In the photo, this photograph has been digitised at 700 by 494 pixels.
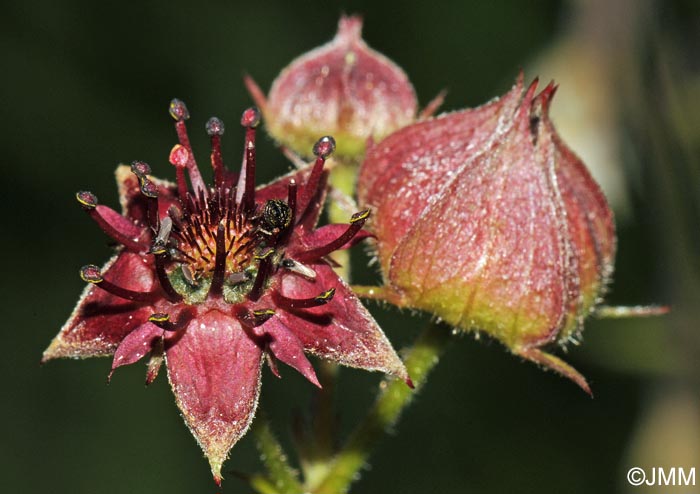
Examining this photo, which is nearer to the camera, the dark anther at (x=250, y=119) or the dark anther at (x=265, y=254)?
the dark anther at (x=265, y=254)

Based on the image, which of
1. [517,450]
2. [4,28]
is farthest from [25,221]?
[517,450]

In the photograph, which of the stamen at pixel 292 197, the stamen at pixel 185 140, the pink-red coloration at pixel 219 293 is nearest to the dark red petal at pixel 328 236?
the pink-red coloration at pixel 219 293

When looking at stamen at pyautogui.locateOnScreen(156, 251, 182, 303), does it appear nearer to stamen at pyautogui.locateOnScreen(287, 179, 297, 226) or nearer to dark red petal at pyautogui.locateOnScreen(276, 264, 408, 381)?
dark red petal at pyautogui.locateOnScreen(276, 264, 408, 381)

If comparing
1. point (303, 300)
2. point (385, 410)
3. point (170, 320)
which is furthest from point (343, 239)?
point (385, 410)

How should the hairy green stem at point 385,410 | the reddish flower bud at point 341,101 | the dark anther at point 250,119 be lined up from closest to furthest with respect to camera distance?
the dark anther at point 250,119
the hairy green stem at point 385,410
the reddish flower bud at point 341,101

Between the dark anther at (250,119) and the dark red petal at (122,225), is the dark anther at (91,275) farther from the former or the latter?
the dark anther at (250,119)

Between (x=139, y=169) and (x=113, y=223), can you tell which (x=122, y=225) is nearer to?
(x=113, y=223)

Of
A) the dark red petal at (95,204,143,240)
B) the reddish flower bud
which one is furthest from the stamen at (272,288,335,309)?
the reddish flower bud
